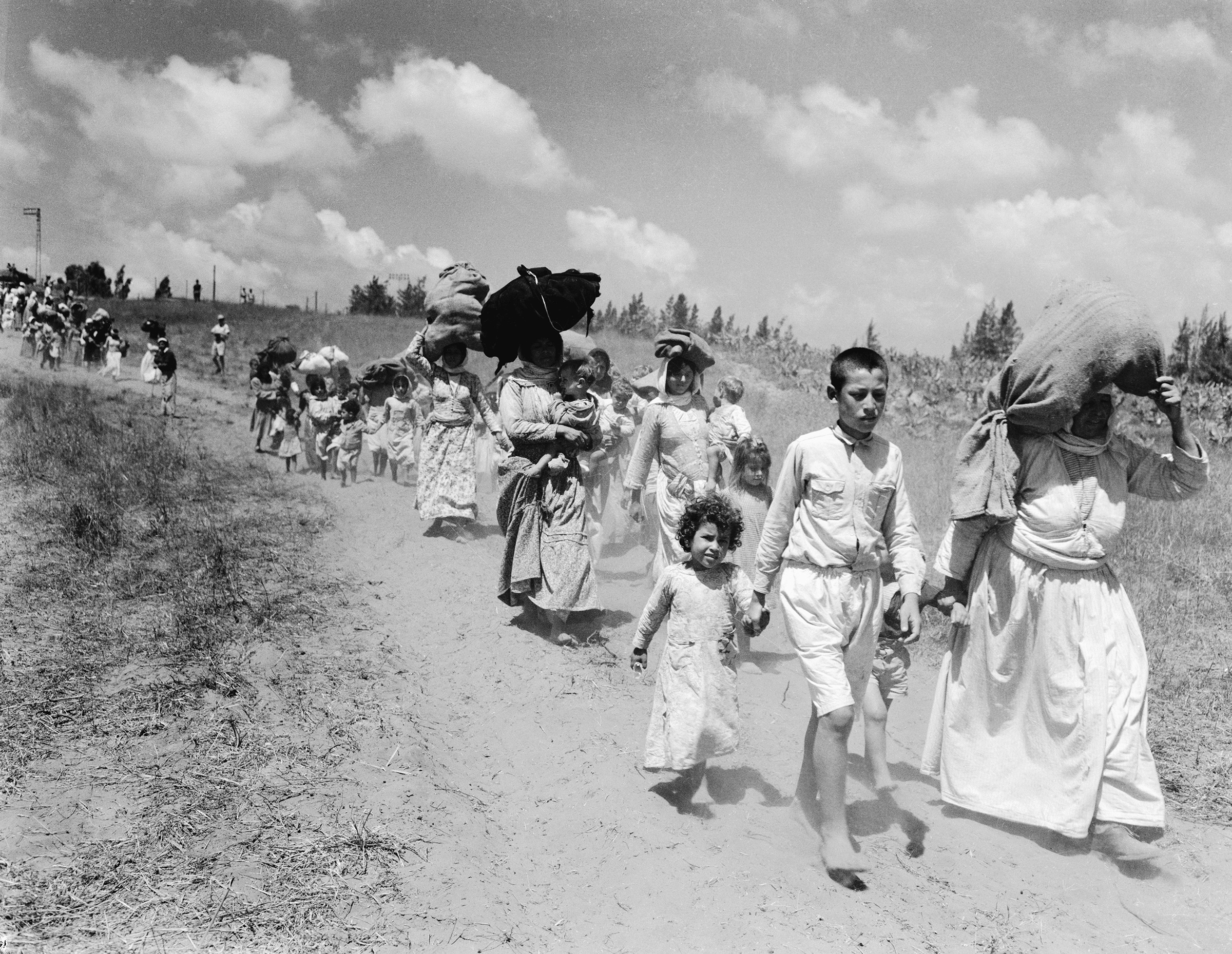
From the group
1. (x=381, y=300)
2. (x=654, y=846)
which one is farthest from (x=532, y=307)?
(x=381, y=300)

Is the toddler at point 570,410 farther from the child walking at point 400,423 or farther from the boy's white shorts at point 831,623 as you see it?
the child walking at point 400,423

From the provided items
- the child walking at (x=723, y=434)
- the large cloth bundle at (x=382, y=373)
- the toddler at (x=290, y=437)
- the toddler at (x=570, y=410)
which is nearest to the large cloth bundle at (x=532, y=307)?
the toddler at (x=570, y=410)

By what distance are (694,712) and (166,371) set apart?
1705 cm

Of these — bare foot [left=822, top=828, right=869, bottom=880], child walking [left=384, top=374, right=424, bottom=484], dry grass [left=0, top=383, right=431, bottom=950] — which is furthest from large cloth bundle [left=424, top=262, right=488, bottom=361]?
bare foot [left=822, top=828, right=869, bottom=880]

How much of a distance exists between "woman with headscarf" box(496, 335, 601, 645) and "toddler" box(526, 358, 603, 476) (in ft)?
0.12

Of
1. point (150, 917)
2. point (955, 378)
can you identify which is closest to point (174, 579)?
point (150, 917)

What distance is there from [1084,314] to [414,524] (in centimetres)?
779

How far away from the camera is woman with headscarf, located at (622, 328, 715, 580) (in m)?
6.58

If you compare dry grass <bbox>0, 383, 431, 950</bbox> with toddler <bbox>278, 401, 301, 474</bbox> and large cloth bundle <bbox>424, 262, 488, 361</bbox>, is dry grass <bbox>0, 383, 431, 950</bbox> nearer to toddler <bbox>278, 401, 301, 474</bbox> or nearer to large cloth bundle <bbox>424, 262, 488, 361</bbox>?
large cloth bundle <bbox>424, 262, 488, 361</bbox>

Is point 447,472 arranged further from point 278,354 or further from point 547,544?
point 278,354

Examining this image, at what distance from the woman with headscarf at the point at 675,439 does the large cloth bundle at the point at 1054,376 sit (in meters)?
2.70

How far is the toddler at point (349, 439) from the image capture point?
12555 millimetres

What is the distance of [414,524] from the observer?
10070 millimetres

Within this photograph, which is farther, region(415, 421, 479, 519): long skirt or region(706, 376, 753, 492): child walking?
region(415, 421, 479, 519): long skirt
